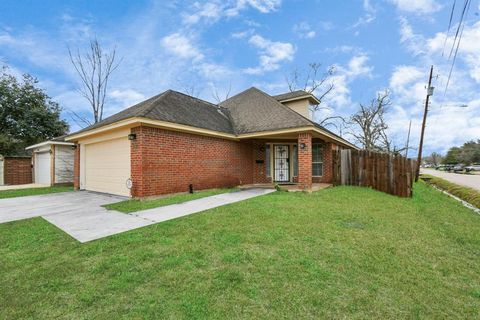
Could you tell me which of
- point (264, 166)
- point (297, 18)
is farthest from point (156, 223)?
point (297, 18)

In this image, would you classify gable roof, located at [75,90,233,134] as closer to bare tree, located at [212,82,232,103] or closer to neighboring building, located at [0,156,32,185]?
neighboring building, located at [0,156,32,185]

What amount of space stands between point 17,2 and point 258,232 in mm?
18604

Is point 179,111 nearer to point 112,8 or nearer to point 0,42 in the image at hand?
point 112,8

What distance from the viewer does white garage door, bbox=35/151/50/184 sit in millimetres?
15453

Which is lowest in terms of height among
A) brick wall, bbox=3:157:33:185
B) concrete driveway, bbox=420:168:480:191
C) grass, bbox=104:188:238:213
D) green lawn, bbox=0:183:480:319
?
concrete driveway, bbox=420:168:480:191

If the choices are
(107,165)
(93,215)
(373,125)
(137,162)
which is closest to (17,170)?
(107,165)

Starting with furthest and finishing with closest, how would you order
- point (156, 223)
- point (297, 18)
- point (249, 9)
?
1. point (249, 9)
2. point (297, 18)
3. point (156, 223)

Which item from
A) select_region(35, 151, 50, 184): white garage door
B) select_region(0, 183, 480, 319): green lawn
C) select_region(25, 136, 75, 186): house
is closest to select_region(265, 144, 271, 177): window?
select_region(0, 183, 480, 319): green lawn

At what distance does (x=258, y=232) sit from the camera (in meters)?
4.43

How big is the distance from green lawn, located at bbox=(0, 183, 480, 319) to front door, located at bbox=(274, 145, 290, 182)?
743cm

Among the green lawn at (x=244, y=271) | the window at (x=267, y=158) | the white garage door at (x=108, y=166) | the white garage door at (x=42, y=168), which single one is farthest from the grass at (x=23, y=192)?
the window at (x=267, y=158)

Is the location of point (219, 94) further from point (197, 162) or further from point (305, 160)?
point (305, 160)

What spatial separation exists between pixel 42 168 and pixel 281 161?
637 inches

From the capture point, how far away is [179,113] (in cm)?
962
